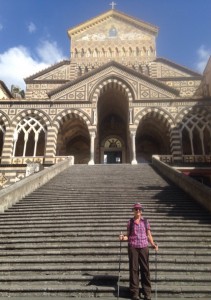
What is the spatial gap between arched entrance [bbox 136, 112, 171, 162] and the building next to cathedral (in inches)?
3.8

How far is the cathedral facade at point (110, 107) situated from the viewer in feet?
72.5

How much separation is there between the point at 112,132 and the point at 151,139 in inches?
151

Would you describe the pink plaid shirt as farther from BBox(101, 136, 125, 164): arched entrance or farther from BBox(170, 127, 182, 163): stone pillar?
BBox(101, 136, 125, 164): arched entrance

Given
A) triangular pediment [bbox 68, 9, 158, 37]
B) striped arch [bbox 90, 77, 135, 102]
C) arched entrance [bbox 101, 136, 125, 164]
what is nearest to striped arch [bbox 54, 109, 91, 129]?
striped arch [bbox 90, 77, 135, 102]

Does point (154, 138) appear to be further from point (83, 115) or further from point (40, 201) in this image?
point (40, 201)

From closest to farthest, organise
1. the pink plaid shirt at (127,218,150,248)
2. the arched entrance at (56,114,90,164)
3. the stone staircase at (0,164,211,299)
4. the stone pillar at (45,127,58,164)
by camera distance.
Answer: the pink plaid shirt at (127,218,150,248), the stone staircase at (0,164,211,299), the stone pillar at (45,127,58,164), the arched entrance at (56,114,90,164)

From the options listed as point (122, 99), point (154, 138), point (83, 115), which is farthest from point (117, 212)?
point (154, 138)

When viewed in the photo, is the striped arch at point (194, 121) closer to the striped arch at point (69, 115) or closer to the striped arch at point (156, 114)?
the striped arch at point (156, 114)

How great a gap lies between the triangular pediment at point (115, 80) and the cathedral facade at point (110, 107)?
0.26 ft

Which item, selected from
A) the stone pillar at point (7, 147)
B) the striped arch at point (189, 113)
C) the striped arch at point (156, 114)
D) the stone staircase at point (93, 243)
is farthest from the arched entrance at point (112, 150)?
the stone staircase at point (93, 243)

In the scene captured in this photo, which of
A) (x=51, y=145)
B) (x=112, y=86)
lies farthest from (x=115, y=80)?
(x=51, y=145)

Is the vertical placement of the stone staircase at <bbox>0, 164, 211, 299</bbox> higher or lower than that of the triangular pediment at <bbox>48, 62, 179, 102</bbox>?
lower

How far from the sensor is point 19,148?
2455 cm

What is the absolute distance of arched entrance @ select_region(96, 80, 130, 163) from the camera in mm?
26153
